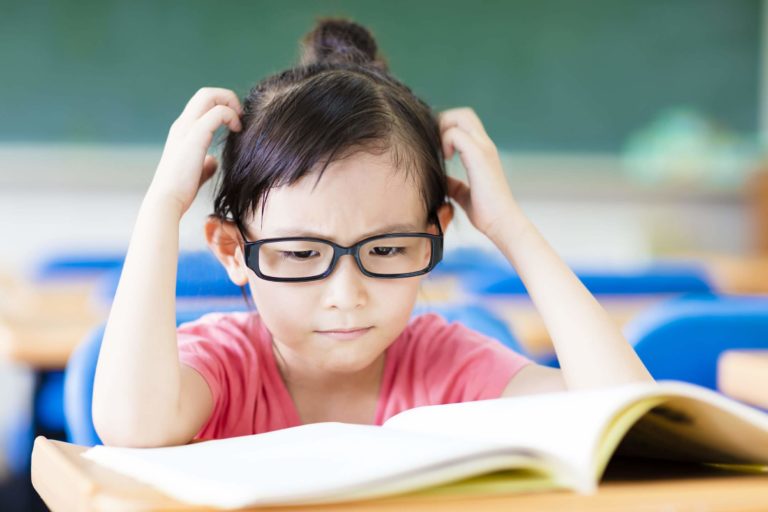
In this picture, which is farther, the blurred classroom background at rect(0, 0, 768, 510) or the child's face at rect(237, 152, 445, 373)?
the blurred classroom background at rect(0, 0, 768, 510)

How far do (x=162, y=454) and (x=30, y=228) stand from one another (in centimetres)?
448

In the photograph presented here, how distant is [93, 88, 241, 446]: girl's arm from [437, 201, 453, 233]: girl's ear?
0.32 metres

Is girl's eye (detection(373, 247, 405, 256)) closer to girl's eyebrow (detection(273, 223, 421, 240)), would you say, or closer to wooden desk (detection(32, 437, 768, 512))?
girl's eyebrow (detection(273, 223, 421, 240))

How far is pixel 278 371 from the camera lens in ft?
4.26

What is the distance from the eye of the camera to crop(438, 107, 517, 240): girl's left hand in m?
1.26

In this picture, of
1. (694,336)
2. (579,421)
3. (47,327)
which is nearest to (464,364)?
(694,336)

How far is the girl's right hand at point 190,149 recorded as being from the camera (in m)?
1.12

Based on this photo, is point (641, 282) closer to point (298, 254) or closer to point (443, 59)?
point (298, 254)

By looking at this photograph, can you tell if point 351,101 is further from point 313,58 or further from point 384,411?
point 384,411

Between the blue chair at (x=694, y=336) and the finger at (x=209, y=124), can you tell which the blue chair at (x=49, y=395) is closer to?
the finger at (x=209, y=124)

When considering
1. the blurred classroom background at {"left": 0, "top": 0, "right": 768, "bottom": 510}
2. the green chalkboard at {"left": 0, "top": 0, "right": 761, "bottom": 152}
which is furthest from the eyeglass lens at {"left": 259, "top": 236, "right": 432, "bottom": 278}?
the green chalkboard at {"left": 0, "top": 0, "right": 761, "bottom": 152}

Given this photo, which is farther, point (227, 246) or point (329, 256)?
point (227, 246)

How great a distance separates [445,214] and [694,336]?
433 millimetres

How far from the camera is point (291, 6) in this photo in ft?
16.9
